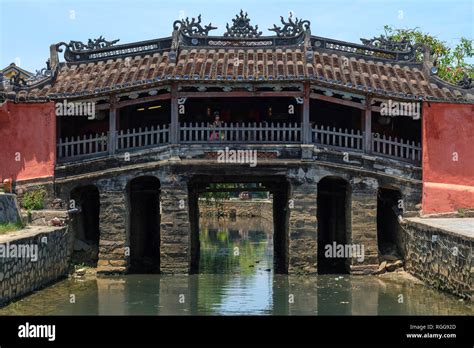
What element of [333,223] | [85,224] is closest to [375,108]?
[333,223]

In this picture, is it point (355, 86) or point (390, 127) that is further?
point (390, 127)

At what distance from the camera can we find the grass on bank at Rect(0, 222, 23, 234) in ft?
59.1

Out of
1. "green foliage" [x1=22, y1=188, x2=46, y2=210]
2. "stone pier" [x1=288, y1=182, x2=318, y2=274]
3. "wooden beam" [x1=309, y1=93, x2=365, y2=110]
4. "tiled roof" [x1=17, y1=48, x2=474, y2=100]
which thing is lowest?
"stone pier" [x1=288, y1=182, x2=318, y2=274]

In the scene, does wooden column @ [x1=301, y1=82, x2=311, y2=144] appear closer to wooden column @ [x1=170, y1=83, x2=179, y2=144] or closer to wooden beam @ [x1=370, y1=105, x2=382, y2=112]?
wooden beam @ [x1=370, y1=105, x2=382, y2=112]

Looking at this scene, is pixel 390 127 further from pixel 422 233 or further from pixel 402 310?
pixel 402 310

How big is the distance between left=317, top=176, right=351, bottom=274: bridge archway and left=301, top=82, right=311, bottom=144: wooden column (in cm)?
140

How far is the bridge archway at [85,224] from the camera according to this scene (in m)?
21.8

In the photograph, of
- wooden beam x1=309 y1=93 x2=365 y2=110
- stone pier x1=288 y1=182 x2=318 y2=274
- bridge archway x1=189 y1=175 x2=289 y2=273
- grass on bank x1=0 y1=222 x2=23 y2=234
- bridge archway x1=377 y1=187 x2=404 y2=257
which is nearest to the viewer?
grass on bank x1=0 y1=222 x2=23 y2=234

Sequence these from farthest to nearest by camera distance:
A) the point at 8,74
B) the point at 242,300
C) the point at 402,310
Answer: the point at 8,74 < the point at 242,300 < the point at 402,310

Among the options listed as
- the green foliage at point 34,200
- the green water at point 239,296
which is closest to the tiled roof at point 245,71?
the green foliage at point 34,200

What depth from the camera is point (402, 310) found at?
16.3m

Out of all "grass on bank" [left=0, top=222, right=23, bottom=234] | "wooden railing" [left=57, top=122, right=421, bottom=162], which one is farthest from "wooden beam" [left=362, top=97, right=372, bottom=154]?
"grass on bank" [left=0, top=222, right=23, bottom=234]

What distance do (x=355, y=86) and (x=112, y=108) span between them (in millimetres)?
6925
